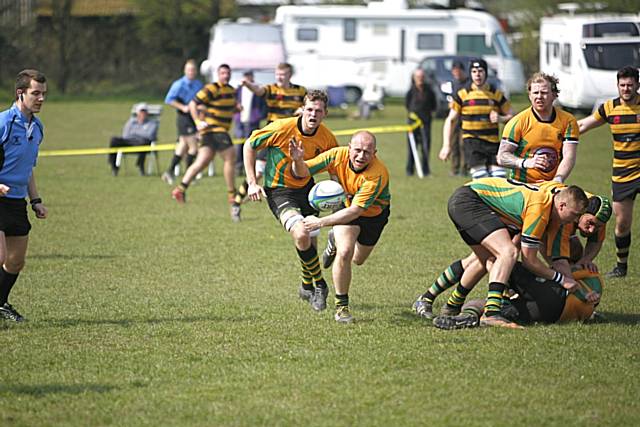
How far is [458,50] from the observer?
38.8 m

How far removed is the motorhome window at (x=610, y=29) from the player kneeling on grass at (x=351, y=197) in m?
23.4

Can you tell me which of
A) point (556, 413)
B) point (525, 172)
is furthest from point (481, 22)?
point (556, 413)

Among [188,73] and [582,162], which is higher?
[188,73]

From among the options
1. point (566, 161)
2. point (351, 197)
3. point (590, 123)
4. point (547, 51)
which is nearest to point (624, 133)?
point (590, 123)

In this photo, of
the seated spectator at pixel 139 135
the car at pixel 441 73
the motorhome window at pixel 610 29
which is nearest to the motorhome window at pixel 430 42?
the car at pixel 441 73

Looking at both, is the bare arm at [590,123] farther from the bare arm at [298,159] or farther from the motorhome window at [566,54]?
the motorhome window at [566,54]

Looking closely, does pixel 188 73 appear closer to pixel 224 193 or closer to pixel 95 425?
pixel 224 193

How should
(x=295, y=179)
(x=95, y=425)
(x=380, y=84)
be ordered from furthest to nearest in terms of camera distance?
(x=380, y=84)
(x=295, y=179)
(x=95, y=425)

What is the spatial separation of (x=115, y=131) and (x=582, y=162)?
13.8 meters

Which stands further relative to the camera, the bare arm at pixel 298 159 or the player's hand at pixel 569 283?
the bare arm at pixel 298 159

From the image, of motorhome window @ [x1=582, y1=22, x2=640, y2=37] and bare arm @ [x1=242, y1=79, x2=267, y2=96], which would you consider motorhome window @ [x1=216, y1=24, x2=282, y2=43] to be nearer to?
motorhome window @ [x1=582, y1=22, x2=640, y2=37]

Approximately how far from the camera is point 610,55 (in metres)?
29.8

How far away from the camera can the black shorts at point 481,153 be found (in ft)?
44.4

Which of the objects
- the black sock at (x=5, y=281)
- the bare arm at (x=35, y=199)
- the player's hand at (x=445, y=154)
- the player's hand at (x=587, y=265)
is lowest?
the black sock at (x=5, y=281)
